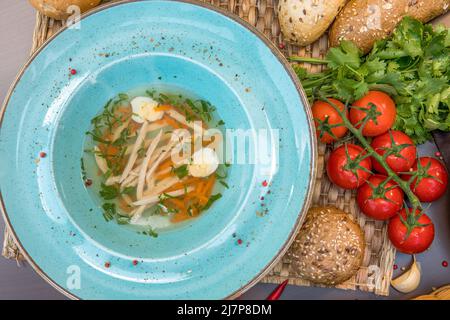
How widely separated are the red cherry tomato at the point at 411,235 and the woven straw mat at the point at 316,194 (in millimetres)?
45

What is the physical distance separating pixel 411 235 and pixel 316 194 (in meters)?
0.25

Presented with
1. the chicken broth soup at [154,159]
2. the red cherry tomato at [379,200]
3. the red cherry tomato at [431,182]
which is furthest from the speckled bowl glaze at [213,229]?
the red cherry tomato at [431,182]

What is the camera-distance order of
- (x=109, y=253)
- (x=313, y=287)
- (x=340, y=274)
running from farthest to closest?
(x=313, y=287) → (x=340, y=274) → (x=109, y=253)

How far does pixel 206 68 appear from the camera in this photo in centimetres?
100

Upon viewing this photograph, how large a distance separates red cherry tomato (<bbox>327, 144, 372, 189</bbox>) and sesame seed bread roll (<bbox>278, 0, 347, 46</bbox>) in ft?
0.97

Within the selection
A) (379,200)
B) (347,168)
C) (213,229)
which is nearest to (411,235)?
(379,200)

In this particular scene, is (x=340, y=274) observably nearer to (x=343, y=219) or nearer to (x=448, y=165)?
(x=343, y=219)

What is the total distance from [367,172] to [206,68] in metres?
0.48

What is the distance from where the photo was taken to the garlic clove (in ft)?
3.94

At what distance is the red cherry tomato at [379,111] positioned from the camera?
1064 millimetres

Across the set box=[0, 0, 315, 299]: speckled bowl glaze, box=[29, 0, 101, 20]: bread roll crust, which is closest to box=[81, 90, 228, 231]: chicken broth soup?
box=[0, 0, 315, 299]: speckled bowl glaze

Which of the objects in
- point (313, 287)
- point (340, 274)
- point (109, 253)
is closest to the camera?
point (109, 253)

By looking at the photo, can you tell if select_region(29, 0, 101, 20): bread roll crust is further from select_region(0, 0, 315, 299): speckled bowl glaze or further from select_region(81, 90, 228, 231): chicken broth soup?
select_region(81, 90, 228, 231): chicken broth soup
